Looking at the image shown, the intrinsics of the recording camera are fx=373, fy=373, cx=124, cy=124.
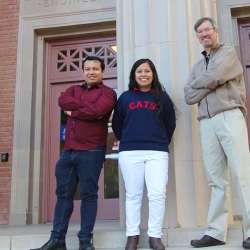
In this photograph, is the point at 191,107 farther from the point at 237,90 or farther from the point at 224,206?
the point at 224,206

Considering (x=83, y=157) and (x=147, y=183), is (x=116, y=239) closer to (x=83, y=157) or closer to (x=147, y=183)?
(x=147, y=183)

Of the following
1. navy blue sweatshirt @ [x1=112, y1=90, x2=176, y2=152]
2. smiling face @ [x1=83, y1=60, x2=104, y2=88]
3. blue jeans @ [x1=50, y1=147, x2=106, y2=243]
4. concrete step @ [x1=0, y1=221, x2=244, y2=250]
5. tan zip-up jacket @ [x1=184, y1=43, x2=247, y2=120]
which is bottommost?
concrete step @ [x1=0, y1=221, x2=244, y2=250]

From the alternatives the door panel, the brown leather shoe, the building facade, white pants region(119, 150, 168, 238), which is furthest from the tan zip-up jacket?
the door panel

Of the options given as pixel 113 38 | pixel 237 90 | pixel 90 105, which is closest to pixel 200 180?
pixel 237 90

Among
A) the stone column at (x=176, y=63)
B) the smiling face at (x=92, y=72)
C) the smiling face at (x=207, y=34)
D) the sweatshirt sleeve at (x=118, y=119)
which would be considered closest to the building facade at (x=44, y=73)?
the stone column at (x=176, y=63)

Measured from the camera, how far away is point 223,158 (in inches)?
133

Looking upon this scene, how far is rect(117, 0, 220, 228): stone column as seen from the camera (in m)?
3.79

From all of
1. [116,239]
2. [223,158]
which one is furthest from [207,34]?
[116,239]

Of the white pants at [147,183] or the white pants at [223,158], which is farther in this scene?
the white pants at [147,183]

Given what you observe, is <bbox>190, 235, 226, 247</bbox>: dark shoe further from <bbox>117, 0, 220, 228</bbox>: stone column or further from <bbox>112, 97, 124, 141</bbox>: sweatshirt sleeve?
<bbox>112, 97, 124, 141</bbox>: sweatshirt sleeve

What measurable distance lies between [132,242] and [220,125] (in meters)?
1.31

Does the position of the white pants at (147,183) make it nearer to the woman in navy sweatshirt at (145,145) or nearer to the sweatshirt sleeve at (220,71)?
the woman in navy sweatshirt at (145,145)

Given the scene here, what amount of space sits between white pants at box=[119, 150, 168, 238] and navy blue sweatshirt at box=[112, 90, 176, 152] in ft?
0.27

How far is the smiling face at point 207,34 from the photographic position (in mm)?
3424
